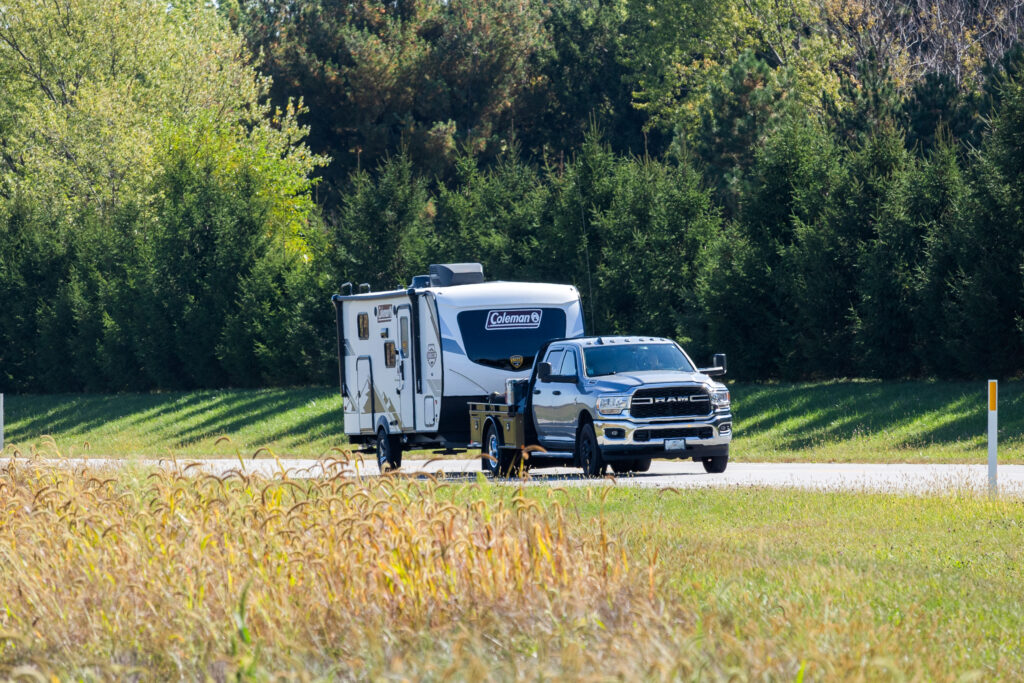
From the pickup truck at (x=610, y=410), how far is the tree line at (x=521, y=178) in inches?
359

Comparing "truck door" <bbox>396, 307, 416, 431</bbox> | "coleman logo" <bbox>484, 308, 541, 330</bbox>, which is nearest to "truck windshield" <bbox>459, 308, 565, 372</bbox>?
"coleman logo" <bbox>484, 308, 541, 330</bbox>

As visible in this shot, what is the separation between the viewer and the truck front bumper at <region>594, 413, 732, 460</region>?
19531 millimetres

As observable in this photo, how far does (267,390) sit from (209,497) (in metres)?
31.5

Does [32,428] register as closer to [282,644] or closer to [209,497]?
[209,497]

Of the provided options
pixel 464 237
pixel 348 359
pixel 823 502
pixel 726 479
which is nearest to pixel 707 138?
pixel 464 237

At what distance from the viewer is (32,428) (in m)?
42.2

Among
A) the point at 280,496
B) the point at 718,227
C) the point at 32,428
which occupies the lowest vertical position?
the point at 32,428

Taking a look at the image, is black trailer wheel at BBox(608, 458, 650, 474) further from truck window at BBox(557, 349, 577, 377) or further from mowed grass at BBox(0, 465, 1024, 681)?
mowed grass at BBox(0, 465, 1024, 681)

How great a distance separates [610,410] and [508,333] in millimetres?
3986

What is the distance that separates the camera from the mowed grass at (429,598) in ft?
22.8

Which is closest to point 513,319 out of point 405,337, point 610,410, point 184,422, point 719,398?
point 405,337

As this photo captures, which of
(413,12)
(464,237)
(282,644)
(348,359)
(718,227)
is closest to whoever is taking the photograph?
(282,644)

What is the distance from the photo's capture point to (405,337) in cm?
2381

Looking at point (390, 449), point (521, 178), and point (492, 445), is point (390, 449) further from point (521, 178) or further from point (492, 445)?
point (521, 178)
